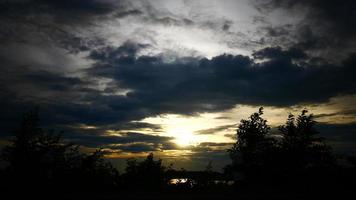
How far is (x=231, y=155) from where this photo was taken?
50344 millimetres

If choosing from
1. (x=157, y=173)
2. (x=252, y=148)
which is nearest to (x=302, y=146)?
(x=252, y=148)

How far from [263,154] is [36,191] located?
110ft

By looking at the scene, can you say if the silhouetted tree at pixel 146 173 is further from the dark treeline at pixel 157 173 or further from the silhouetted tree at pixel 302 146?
the silhouetted tree at pixel 302 146

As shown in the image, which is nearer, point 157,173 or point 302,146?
point 157,173

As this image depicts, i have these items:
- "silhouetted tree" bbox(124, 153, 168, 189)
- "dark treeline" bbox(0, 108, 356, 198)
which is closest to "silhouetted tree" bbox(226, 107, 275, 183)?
"dark treeline" bbox(0, 108, 356, 198)

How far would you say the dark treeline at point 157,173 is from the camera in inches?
949

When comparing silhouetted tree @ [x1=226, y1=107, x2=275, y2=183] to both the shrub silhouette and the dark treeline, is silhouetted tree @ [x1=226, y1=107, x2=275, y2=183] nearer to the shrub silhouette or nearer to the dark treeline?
the dark treeline

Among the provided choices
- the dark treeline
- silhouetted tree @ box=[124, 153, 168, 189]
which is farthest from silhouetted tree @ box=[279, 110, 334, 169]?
silhouetted tree @ box=[124, 153, 168, 189]

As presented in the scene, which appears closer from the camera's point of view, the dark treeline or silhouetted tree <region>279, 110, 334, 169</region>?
the dark treeline

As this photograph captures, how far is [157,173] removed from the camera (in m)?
32.7

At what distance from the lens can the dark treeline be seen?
24109 millimetres

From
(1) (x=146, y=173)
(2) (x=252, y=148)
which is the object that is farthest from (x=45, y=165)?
(2) (x=252, y=148)

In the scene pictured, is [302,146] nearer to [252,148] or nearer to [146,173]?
[252,148]

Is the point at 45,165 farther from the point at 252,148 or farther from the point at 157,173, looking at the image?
the point at 252,148
